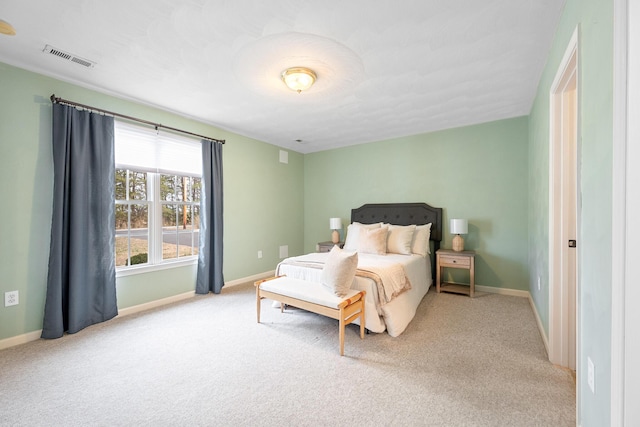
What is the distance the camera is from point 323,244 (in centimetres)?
489

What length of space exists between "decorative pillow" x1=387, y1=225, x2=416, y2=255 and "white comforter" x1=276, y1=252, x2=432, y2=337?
0.58 ft

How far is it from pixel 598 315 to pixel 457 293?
2.93m

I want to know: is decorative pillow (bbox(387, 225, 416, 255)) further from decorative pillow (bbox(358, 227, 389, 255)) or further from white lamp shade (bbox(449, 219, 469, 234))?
white lamp shade (bbox(449, 219, 469, 234))

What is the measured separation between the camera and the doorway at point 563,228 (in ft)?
6.54

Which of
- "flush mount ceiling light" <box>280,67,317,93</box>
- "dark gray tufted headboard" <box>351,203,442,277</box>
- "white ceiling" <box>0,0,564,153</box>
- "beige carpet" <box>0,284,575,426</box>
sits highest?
"white ceiling" <box>0,0,564,153</box>

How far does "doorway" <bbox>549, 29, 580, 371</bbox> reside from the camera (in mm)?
1993

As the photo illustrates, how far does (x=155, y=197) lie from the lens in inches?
135

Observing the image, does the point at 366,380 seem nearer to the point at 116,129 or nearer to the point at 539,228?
the point at 539,228

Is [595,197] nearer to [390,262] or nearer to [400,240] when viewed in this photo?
[390,262]

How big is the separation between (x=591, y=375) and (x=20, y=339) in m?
4.12

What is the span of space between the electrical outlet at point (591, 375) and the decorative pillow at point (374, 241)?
2.61m

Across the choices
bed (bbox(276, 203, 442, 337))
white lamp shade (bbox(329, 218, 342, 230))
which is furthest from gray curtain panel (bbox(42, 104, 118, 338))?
white lamp shade (bbox(329, 218, 342, 230))

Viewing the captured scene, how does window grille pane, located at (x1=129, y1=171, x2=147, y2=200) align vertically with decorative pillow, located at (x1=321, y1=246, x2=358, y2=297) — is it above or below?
above

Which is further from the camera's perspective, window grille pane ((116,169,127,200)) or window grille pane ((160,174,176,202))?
window grille pane ((160,174,176,202))
